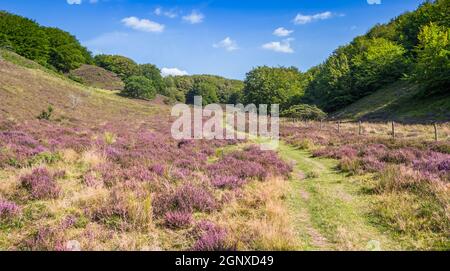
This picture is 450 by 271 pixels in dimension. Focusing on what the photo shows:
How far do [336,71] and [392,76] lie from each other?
Result: 11478 mm

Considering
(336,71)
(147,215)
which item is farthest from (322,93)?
(147,215)

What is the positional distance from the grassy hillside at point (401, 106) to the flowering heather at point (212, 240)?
3859cm

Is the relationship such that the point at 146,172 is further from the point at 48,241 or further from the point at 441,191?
the point at 441,191

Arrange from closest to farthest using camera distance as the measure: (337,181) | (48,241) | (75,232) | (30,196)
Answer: (48,241), (75,232), (30,196), (337,181)

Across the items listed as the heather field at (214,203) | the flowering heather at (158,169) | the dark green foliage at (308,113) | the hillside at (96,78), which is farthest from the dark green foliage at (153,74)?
the flowering heather at (158,169)

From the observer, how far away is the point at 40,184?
8.89 metres

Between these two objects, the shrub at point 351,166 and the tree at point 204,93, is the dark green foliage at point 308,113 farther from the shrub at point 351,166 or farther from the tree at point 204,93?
the tree at point 204,93

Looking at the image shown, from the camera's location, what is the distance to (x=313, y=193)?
1038 cm

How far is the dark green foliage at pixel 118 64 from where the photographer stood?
121438 mm

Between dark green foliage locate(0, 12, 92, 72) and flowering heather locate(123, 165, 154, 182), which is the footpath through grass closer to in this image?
flowering heather locate(123, 165, 154, 182)

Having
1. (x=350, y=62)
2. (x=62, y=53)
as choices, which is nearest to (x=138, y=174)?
(x=350, y=62)

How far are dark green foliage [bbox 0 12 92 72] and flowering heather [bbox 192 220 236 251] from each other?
77.3 m

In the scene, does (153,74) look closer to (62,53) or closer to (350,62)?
(62,53)

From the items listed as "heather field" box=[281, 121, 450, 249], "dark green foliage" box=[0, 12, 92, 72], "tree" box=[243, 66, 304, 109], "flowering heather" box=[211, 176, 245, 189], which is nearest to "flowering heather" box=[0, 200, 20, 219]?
"flowering heather" box=[211, 176, 245, 189]
